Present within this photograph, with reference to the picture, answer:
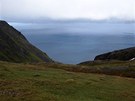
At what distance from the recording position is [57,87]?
42.8 meters

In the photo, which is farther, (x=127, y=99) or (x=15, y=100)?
(x=127, y=99)

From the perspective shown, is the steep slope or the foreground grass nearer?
the foreground grass

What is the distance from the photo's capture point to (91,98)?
39344 millimetres

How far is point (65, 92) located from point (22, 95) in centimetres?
618

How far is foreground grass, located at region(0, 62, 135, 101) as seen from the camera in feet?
123

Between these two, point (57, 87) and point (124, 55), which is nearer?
point (57, 87)

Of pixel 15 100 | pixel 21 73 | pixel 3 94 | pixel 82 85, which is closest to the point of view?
pixel 15 100

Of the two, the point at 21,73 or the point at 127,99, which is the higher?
the point at 21,73

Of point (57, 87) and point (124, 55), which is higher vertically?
point (57, 87)

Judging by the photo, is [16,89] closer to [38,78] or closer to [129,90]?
[38,78]

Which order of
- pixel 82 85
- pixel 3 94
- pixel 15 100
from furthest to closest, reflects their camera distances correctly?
1. pixel 82 85
2. pixel 3 94
3. pixel 15 100

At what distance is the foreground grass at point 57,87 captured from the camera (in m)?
37.4

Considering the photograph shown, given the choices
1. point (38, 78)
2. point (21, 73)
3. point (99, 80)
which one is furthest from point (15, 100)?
point (99, 80)

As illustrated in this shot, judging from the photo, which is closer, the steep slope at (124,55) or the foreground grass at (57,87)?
the foreground grass at (57,87)
